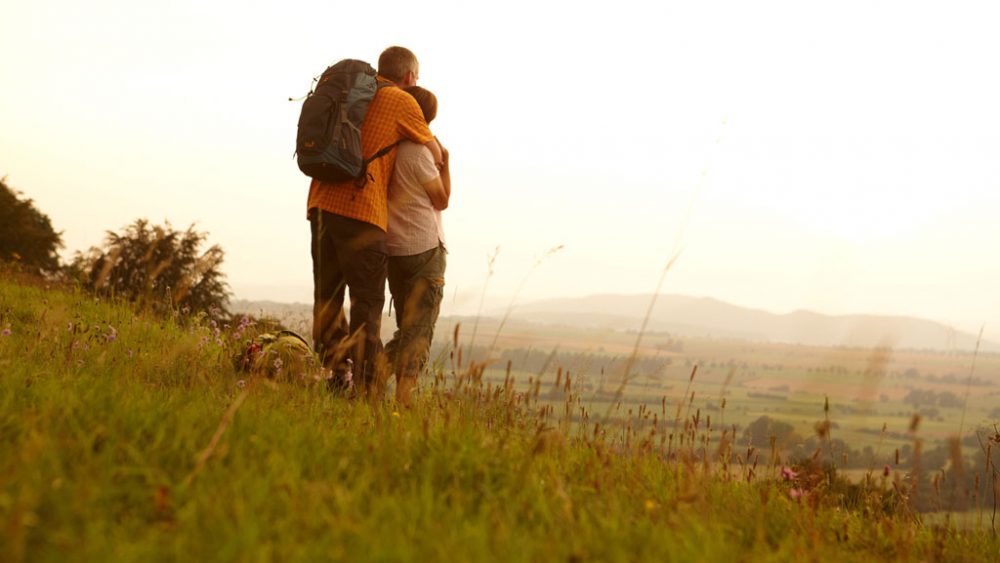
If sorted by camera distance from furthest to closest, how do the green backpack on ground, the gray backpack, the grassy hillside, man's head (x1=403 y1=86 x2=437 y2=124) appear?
man's head (x1=403 y1=86 x2=437 y2=124) → the green backpack on ground → the gray backpack → the grassy hillside

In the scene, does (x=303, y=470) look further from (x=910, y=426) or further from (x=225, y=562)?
(x=910, y=426)

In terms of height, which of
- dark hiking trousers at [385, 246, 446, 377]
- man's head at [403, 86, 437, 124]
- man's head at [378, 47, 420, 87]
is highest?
man's head at [378, 47, 420, 87]

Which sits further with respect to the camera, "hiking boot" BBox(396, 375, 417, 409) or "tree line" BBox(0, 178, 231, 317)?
"tree line" BBox(0, 178, 231, 317)

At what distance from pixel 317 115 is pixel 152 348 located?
2562 mm

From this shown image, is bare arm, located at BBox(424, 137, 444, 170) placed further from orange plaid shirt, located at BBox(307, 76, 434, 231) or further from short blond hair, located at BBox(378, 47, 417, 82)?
short blond hair, located at BBox(378, 47, 417, 82)

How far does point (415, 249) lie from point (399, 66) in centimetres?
128

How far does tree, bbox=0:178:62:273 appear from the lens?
18.7 meters

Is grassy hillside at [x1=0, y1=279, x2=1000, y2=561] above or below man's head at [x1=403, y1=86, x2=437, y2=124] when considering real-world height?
below

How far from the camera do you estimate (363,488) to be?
2893 millimetres

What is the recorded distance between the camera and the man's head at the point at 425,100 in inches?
222

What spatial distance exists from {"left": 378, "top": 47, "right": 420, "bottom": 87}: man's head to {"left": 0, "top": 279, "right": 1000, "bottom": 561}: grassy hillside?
2.23m

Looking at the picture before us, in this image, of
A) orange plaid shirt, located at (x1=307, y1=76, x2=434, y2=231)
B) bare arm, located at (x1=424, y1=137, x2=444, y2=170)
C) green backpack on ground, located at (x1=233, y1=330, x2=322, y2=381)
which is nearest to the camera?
orange plaid shirt, located at (x1=307, y1=76, x2=434, y2=231)

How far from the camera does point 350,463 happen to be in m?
3.24

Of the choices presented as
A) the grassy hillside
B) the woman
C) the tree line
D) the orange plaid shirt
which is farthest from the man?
the tree line
